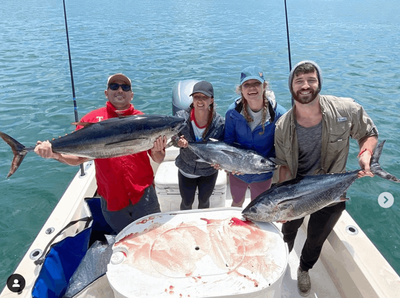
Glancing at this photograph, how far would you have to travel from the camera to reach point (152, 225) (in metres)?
2.23

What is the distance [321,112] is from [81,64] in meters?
13.8

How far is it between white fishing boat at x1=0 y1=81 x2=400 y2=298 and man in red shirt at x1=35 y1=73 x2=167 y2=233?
0.32 metres

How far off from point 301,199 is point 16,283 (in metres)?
2.34

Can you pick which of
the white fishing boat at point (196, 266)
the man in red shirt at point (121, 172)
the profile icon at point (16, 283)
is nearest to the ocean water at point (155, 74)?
the white fishing boat at point (196, 266)

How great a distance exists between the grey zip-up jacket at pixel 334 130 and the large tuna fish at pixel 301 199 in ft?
0.53

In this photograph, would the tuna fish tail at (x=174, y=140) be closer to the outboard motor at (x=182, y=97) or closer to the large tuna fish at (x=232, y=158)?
the large tuna fish at (x=232, y=158)

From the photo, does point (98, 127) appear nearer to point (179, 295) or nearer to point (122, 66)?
point (179, 295)

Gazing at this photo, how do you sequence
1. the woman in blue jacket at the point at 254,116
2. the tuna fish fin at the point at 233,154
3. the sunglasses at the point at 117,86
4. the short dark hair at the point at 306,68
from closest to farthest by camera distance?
the short dark hair at the point at 306,68 → the sunglasses at the point at 117,86 → the woman in blue jacket at the point at 254,116 → the tuna fish fin at the point at 233,154

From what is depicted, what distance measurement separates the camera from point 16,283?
7.03ft

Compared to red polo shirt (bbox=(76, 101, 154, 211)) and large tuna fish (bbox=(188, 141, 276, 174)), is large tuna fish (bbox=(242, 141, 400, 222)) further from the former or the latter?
red polo shirt (bbox=(76, 101, 154, 211))

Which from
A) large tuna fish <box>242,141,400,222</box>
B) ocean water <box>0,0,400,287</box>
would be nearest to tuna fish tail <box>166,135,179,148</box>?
large tuna fish <box>242,141,400,222</box>

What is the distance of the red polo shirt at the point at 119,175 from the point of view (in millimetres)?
2521

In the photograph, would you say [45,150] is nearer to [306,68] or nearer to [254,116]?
[254,116]

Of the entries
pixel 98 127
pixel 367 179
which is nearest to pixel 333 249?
pixel 98 127
